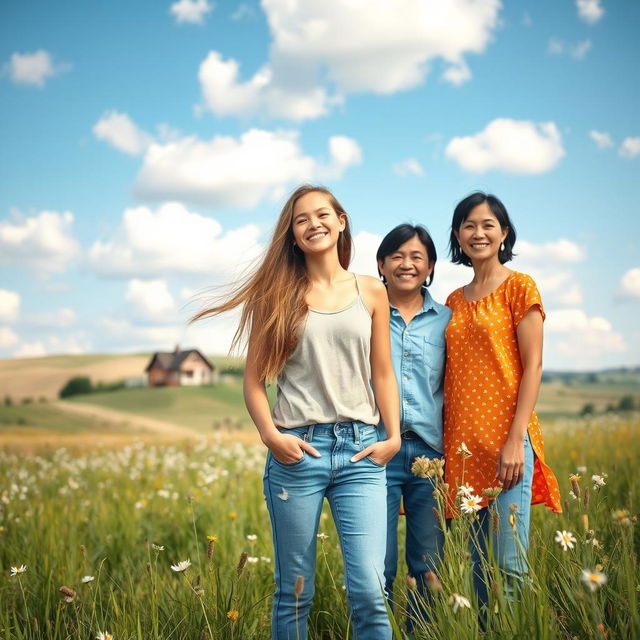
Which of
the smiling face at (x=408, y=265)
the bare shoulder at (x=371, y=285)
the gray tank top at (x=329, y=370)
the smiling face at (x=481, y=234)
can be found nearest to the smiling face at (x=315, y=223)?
the bare shoulder at (x=371, y=285)

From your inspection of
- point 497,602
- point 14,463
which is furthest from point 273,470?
point 14,463

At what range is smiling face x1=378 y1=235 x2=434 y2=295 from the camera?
147 inches

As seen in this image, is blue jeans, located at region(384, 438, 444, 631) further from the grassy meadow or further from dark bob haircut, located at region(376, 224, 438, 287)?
dark bob haircut, located at region(376, 224, 438, 287)

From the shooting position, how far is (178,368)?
1548cm

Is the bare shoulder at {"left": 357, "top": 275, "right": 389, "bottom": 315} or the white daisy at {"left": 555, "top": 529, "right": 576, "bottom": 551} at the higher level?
the bare shoulder at {"left": 357, "top": 275, "right": 389, "bottom": 315}

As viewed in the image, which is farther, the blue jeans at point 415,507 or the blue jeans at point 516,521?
the blue jeans at point 415,507

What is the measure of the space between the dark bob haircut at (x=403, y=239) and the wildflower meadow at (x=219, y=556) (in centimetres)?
125

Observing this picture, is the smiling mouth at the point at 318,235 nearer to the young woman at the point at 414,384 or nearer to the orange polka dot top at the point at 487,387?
the young woman at the point at 414,384

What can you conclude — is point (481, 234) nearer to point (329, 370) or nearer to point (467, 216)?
point (467, 216)

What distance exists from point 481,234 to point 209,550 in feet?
6.87

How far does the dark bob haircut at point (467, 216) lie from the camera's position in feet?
12.2

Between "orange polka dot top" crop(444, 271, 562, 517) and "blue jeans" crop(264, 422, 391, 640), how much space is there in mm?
566

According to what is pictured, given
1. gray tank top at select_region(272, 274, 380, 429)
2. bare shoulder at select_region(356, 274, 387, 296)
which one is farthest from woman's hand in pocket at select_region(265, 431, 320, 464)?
bare shoulder at select_region(356, 274, 387, 296)

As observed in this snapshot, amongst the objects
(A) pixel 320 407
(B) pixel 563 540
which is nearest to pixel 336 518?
(A) pixel 320 407
